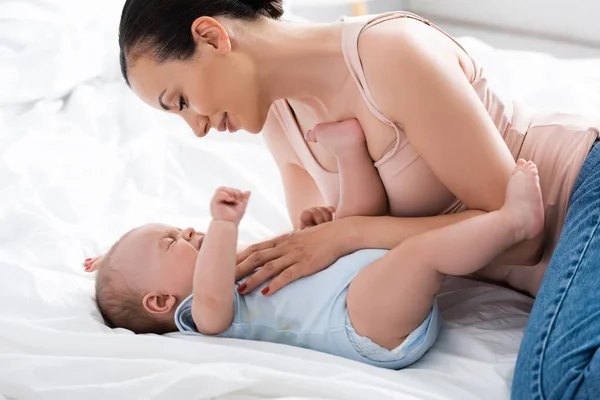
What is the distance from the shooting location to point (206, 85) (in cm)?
135

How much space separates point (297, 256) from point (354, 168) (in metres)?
0.18

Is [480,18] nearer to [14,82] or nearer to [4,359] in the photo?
[14,82]

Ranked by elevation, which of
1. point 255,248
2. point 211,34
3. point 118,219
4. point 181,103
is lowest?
point 118,219

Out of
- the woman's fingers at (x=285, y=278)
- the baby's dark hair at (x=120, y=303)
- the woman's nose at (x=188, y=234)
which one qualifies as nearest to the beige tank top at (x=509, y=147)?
the woman's fingers at (x=285, y=278)

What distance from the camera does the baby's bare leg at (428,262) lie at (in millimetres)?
1220

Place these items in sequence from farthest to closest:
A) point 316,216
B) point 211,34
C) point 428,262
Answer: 1. point 316,216
2. point 211,34
3. point 428,262

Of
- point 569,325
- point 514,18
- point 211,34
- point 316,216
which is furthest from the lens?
point 514,18

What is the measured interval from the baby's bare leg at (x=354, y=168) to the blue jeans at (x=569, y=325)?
0.35m

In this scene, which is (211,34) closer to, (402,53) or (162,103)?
(162,103)

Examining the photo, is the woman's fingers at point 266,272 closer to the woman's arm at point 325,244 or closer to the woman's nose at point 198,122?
the woman's arm at point 325,244

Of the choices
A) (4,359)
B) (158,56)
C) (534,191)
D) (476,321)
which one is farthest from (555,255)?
(4,359)

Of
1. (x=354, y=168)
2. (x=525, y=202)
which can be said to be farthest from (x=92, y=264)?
(x=525, y=202)

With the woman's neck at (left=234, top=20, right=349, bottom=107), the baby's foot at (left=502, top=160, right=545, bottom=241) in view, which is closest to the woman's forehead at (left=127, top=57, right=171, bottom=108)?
the woman's neck at (left=234, top=20, right=349, bottom=107)

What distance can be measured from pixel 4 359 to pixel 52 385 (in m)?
0.09
